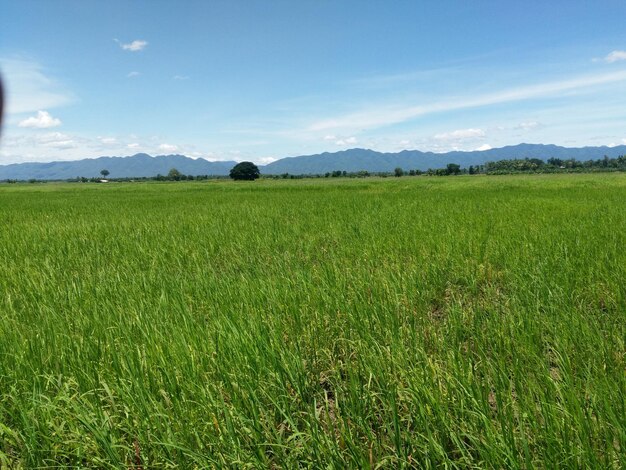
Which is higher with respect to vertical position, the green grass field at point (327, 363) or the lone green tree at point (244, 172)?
the lone green tree at point (244, 172)

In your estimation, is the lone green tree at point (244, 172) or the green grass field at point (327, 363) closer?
the green grass field at point (327, 363)

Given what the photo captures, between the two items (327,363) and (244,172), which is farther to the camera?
(244,172)

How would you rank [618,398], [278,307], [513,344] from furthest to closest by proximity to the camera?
[278,307]
[513,344]
[618,398]

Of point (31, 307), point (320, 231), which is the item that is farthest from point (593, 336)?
point (320, 231)

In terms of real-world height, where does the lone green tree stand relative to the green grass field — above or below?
above

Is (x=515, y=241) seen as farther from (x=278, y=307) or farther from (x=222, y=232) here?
(x=222, y=232)

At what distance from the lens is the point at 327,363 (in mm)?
2252

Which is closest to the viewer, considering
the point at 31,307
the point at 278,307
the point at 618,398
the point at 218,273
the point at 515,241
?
the point at 618,398

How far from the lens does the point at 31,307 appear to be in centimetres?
324

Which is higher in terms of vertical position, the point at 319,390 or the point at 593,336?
the point at 593,336

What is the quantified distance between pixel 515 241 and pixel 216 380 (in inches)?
189

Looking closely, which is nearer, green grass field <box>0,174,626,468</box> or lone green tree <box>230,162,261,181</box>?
green grass field <box>0,174,626,468</box>

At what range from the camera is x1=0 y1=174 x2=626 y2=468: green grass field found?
1454mm

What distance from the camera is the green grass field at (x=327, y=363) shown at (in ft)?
4.77
